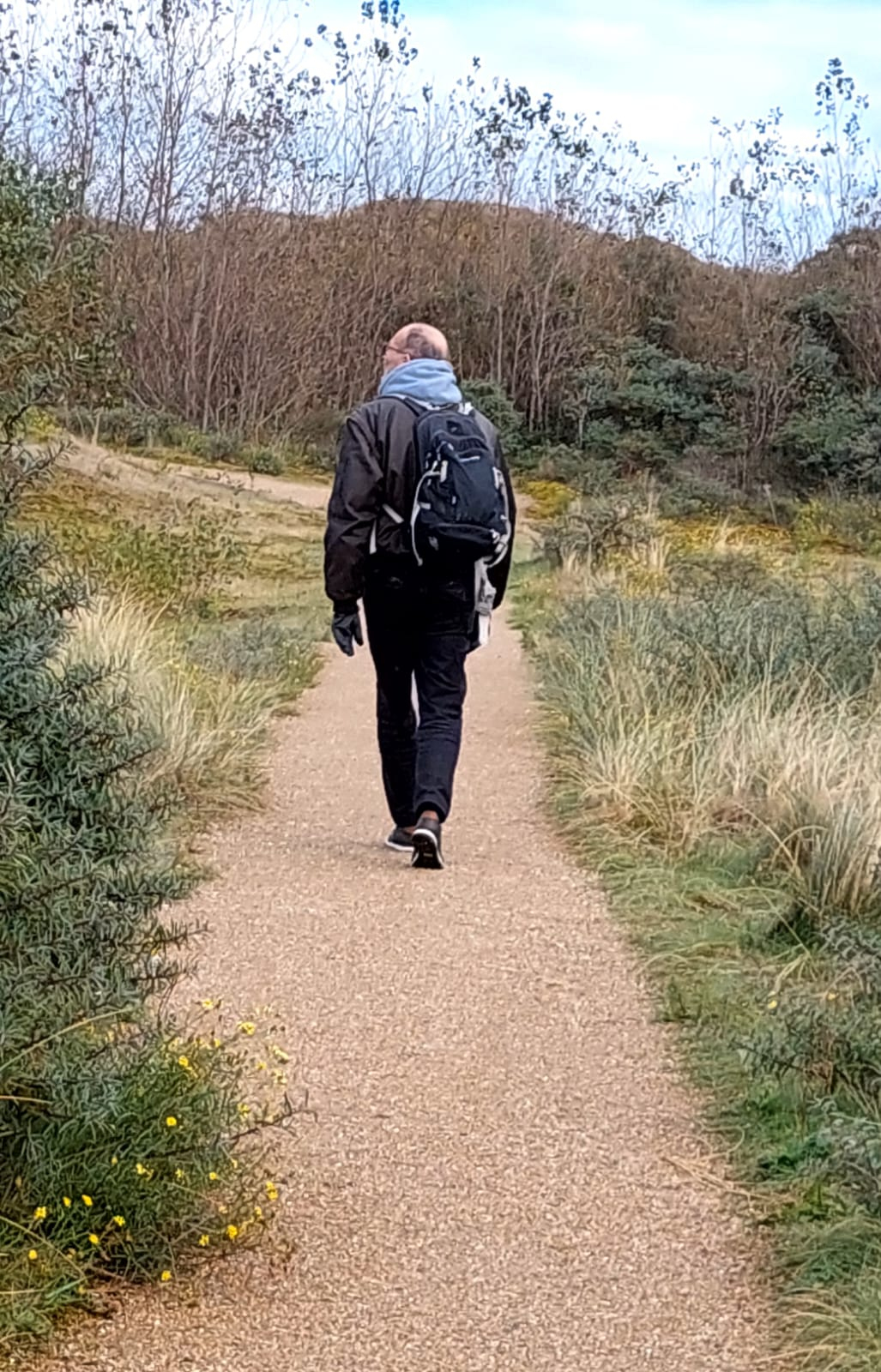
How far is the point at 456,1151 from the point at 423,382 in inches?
127

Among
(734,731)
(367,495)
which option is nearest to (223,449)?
(734,731)

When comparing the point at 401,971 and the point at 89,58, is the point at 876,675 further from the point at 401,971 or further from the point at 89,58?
the point at 89,58

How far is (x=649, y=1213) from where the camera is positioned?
11.9 feet

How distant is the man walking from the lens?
610cm

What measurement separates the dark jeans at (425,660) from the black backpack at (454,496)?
0.54ft

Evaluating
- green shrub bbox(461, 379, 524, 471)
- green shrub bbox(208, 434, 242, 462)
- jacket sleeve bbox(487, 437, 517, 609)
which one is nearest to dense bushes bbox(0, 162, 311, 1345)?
jacket sleeve bbox(487, 437, 517, 609)

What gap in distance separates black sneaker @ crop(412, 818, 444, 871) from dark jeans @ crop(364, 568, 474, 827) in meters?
0.05

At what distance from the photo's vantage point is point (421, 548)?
611cm

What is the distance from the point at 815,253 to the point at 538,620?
1963 cm

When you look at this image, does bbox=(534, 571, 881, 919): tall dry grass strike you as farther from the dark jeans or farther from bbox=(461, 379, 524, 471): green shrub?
bbox=(461, 379, 524, 471): green shrub

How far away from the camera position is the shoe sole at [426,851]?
6262mm

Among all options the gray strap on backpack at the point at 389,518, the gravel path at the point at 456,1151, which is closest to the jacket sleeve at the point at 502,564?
the gray strap on backpack at the point at 389,518

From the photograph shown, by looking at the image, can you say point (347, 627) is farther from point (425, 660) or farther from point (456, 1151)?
point (456, 1151)

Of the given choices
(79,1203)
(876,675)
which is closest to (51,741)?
(79,1203)
